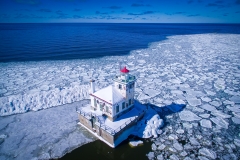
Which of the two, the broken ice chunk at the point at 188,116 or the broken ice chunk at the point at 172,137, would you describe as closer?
the broken ice chunk at the point at 172,137

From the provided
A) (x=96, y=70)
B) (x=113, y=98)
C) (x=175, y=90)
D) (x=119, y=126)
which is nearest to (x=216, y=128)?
(x=175, y=90)

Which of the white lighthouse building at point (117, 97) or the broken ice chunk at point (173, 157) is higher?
the white lighthouse building at point (117, 97)

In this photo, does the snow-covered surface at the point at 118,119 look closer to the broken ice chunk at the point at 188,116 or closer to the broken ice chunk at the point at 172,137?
the broken ice chunk at the point at 172,137

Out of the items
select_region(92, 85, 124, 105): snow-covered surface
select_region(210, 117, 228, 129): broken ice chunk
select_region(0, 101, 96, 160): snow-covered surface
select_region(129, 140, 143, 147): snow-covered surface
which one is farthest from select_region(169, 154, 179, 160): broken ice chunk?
select_region(0, 101, 96, 160): snow-covered surface

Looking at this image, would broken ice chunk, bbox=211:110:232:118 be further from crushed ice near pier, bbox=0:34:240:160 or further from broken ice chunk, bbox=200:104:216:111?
broken ice chunk, bbox=200:104:216:111

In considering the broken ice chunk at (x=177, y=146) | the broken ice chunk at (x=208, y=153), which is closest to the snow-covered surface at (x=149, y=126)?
the broken ice chunk at (x=177, y=146)

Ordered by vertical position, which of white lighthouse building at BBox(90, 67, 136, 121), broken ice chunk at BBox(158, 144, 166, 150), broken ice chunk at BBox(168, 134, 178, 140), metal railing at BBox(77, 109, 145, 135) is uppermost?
white lighthouse building at BBox(90, 67, 136, 121)

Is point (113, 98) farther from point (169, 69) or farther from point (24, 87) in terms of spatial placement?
point (169, 69)
